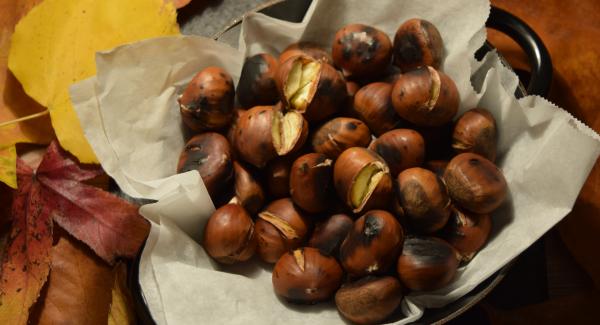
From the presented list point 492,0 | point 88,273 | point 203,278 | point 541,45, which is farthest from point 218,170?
point 492,0

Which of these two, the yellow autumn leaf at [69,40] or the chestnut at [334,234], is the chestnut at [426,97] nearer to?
the chestnut at [334,234]

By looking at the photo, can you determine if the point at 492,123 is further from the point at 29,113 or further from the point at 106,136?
the point at 29,113

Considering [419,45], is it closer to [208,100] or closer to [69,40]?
[208,100]

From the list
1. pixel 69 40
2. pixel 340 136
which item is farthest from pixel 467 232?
pixel 69 40

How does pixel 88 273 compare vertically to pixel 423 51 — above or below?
below

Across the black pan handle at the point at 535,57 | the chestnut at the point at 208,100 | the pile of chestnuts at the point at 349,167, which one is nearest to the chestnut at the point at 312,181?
the pile of chestnuts at the point at 349,167
